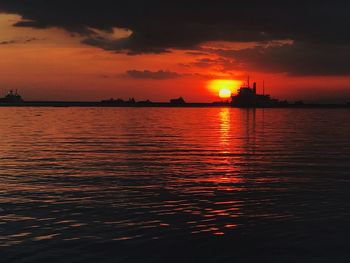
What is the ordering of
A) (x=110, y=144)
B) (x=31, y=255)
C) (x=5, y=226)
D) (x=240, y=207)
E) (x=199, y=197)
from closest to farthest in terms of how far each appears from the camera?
(x=31, y=255), (x=5, y=226), (x=240, y=207), (x=199, y=197), (x=110, y=144)

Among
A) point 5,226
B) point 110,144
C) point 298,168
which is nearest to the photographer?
point 5,226

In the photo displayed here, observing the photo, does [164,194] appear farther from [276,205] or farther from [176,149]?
[176,149]

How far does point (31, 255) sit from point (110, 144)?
106ft

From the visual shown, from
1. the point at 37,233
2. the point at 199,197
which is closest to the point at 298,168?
the point at 199,197

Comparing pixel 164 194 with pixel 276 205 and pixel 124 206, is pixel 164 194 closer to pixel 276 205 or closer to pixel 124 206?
pixel 124 206

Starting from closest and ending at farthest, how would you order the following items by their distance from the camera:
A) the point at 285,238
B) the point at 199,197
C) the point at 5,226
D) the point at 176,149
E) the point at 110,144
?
the point at 285,238 → the point at 5,226 → the point at 199,197 → the point at 176,149 → the point at 110,144

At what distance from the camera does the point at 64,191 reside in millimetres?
20422

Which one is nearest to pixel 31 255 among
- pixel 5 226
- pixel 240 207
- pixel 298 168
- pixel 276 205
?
pixel 5 226

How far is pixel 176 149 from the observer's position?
132 ft

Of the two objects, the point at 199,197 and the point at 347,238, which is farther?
the point at 199,197

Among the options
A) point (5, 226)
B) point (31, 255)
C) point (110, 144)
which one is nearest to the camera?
point (31, 255)

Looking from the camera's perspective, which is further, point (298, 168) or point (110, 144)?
point (110, 144)

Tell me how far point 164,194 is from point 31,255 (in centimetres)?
867

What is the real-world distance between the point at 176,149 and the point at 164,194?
20.2 metres
